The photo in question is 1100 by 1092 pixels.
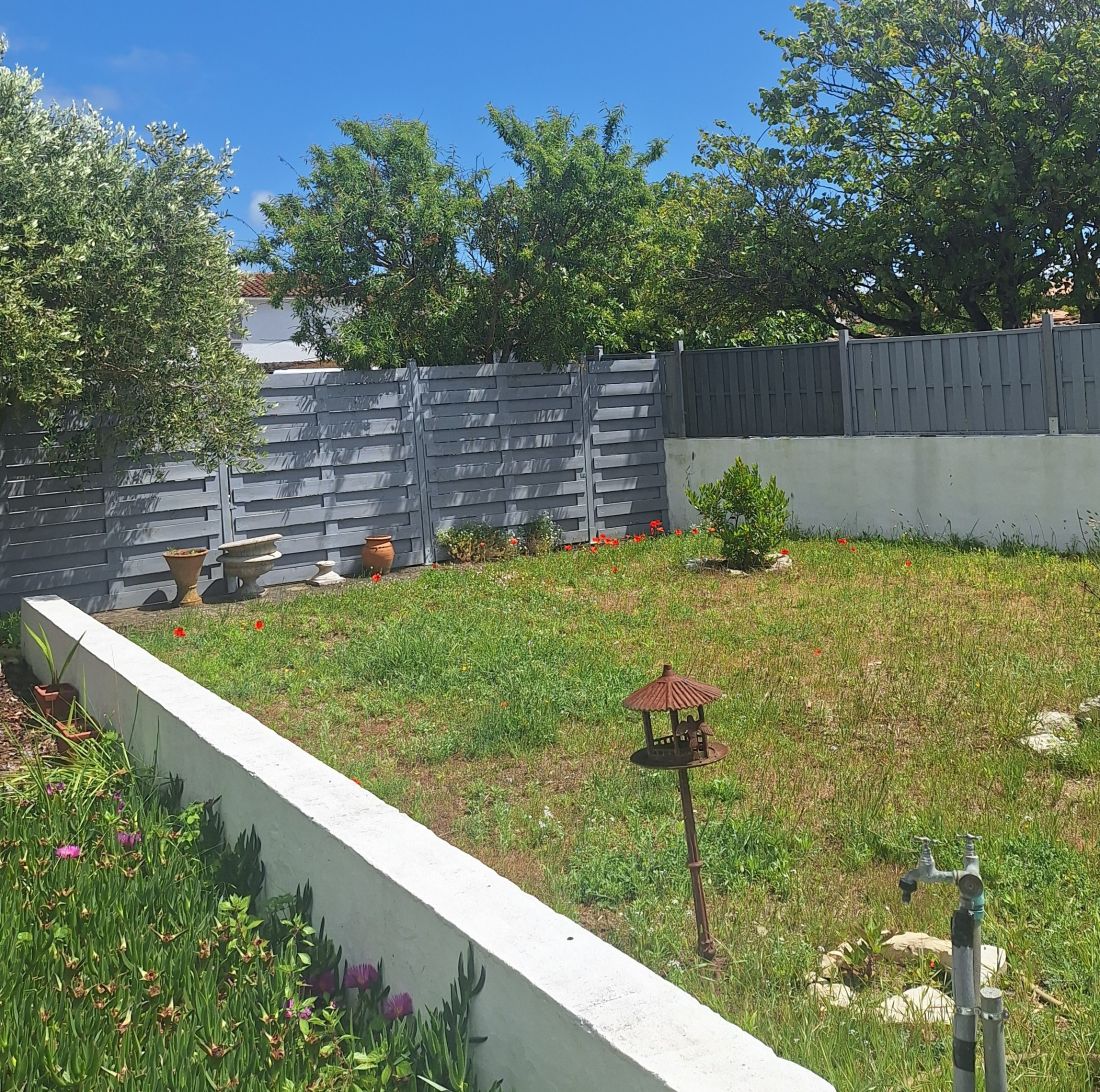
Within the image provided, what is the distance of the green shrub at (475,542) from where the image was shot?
12688 mm

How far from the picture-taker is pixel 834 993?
3.41 meters

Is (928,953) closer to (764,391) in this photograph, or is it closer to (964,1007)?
(964,1007)

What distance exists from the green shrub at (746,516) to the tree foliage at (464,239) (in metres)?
3.04

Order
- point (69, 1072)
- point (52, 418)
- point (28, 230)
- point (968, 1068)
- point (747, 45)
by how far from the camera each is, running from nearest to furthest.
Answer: point (968, 1068), point (69, 1072), point (28, 230), point (52, 418), point (747, 45)

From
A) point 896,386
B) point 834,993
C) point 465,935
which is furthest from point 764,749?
point 896,386

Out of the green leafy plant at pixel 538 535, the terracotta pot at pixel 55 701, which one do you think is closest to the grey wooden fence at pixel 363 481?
the green leafy plant at pixel 538 535

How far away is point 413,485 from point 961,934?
34.5 ft

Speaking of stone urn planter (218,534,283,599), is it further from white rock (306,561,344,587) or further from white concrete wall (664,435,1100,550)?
white concrete wall (664,435,1100,550)

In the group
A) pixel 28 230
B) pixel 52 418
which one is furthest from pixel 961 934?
pixel 52 418

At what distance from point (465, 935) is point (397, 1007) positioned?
1.45 feet

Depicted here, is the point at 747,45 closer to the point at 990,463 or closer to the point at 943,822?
the point at 990,463

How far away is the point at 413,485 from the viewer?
1255 centimetres

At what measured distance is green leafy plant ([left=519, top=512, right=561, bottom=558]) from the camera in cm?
1325

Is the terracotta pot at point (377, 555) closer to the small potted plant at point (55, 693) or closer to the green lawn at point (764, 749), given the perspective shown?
the green lawn at point (764, 749)
